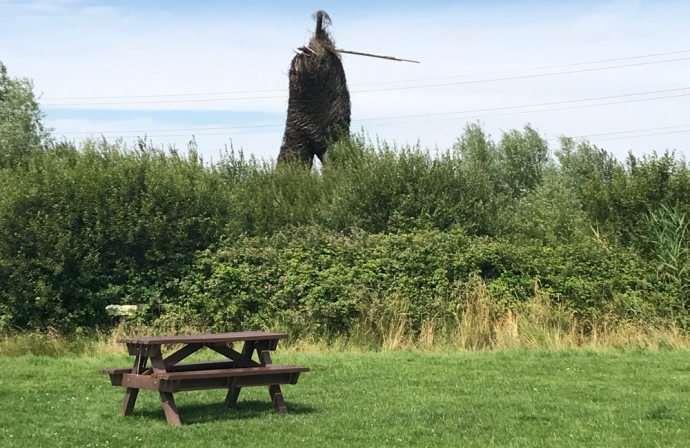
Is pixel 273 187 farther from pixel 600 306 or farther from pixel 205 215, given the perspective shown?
pixel 600 306

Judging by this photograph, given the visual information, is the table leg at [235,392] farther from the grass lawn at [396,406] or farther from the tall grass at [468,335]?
the tall grass at [468,335]

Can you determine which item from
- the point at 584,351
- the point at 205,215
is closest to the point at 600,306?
the point at 584,351

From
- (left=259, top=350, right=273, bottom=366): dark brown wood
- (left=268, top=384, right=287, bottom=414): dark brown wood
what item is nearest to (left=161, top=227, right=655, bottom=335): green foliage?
(left=259, top=350, right=273, bottom=366): dark brown wood

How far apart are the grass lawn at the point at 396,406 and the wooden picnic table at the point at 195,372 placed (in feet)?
0.66

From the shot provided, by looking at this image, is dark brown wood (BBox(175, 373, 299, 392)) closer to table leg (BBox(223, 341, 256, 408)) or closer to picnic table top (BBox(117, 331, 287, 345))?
table leg (BBox(223, 341, 256, 408))

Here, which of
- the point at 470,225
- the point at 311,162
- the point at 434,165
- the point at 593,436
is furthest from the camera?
the point at 311,162

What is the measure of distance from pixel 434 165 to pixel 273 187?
471cm

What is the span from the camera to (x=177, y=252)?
16.9 m

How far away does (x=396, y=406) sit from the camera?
8.80m

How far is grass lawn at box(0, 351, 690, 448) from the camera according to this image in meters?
7.24

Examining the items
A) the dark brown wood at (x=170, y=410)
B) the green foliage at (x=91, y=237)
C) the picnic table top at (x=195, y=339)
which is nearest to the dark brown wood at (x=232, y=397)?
the picnic table top at (x=195, y=339)

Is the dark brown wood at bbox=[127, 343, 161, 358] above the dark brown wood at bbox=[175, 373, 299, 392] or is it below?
above

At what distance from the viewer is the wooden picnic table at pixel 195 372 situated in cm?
801

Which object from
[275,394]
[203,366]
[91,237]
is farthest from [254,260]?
[275,394]
